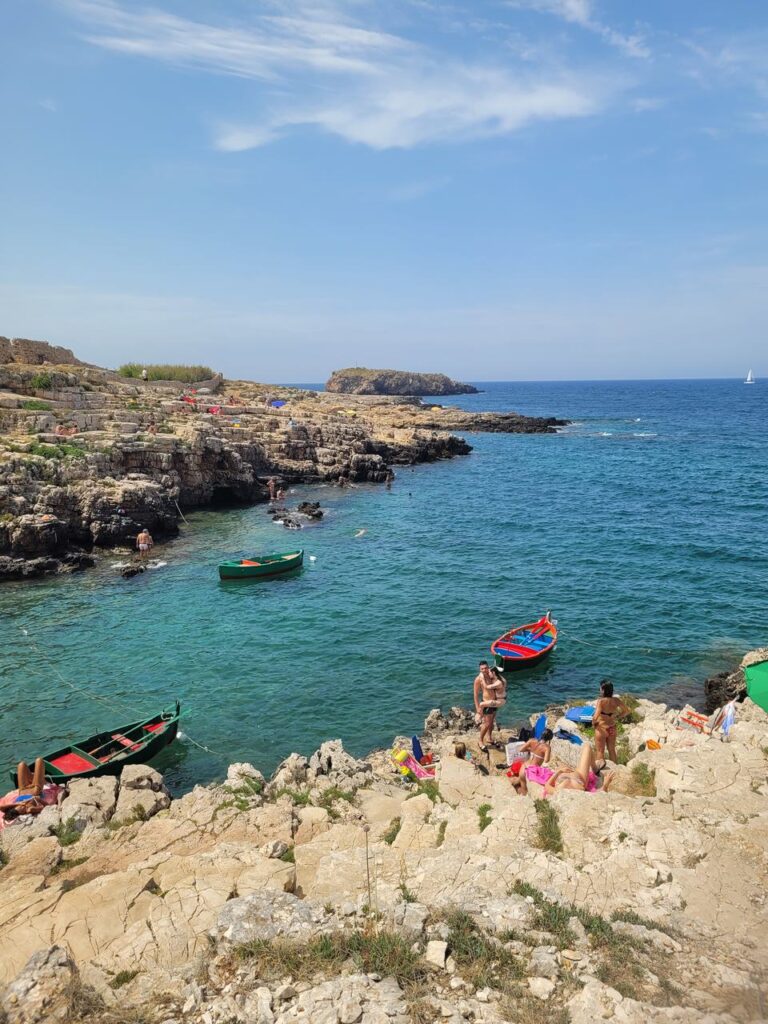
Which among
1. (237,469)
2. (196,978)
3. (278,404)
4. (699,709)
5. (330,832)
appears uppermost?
(278,404)

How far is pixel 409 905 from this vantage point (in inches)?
269

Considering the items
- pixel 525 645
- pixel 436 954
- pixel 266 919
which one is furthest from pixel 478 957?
pixel 525 645

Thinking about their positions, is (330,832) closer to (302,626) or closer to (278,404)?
(302,626)

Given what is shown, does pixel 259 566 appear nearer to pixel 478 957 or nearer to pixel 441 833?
pixel 441 833

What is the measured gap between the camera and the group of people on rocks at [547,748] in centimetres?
1050

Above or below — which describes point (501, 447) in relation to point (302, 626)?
above

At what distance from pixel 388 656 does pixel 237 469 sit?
2695 cm

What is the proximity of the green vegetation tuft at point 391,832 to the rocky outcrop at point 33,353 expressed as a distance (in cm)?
4956

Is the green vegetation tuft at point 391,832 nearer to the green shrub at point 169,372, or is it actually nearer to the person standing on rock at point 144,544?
the person standing on rock at point 144,544

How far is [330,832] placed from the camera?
9.48 metres

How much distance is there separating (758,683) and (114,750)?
1636cm

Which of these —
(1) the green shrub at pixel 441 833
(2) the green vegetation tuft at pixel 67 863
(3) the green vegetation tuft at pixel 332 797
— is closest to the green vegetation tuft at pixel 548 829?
(1) the green shrub at pixel 441 833

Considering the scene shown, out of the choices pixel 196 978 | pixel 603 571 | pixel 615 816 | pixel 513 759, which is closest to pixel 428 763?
pixel 513 759

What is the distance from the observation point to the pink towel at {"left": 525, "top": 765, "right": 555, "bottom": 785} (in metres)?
11.5
